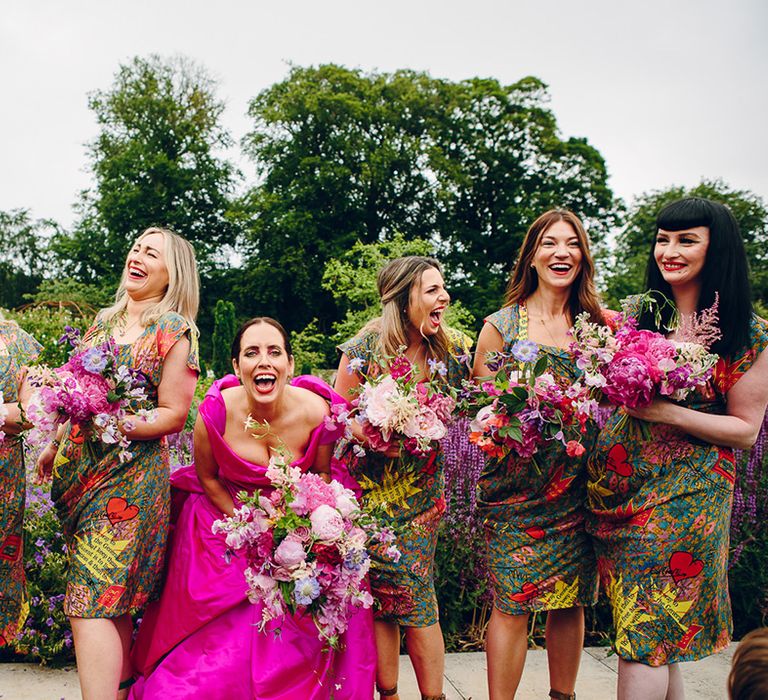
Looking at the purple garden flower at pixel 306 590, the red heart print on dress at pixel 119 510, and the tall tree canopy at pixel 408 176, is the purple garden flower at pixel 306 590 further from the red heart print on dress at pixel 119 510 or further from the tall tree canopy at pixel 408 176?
the tall tree canopy at pixel 408 176

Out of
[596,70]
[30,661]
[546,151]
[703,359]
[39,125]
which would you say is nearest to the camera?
[703,359]

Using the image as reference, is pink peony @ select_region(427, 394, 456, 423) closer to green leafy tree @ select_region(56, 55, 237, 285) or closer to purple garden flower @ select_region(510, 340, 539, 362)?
purple garden flower @ select_region(510, 340, 539, 362)

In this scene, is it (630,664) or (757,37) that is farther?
(757,37)

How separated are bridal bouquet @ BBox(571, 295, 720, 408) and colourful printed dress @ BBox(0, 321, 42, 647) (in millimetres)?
2527

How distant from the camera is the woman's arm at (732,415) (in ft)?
8.50

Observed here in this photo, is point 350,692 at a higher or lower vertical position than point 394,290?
lower

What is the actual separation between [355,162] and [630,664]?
25.7m

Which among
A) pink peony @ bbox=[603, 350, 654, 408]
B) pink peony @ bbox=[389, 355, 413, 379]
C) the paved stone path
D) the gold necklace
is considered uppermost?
the gold necklace

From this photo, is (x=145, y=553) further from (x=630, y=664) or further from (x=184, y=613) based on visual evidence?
(x=630, y=664)

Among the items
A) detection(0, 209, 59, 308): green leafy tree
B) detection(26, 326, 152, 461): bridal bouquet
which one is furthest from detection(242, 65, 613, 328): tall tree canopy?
detection(26, 326, 152, 461): bridal bouquet

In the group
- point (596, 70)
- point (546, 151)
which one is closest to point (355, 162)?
point (546, 151)

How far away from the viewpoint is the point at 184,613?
10.4 ft

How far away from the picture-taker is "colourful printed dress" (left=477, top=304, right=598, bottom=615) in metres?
2.99

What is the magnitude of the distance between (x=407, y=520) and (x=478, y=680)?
1.34m
